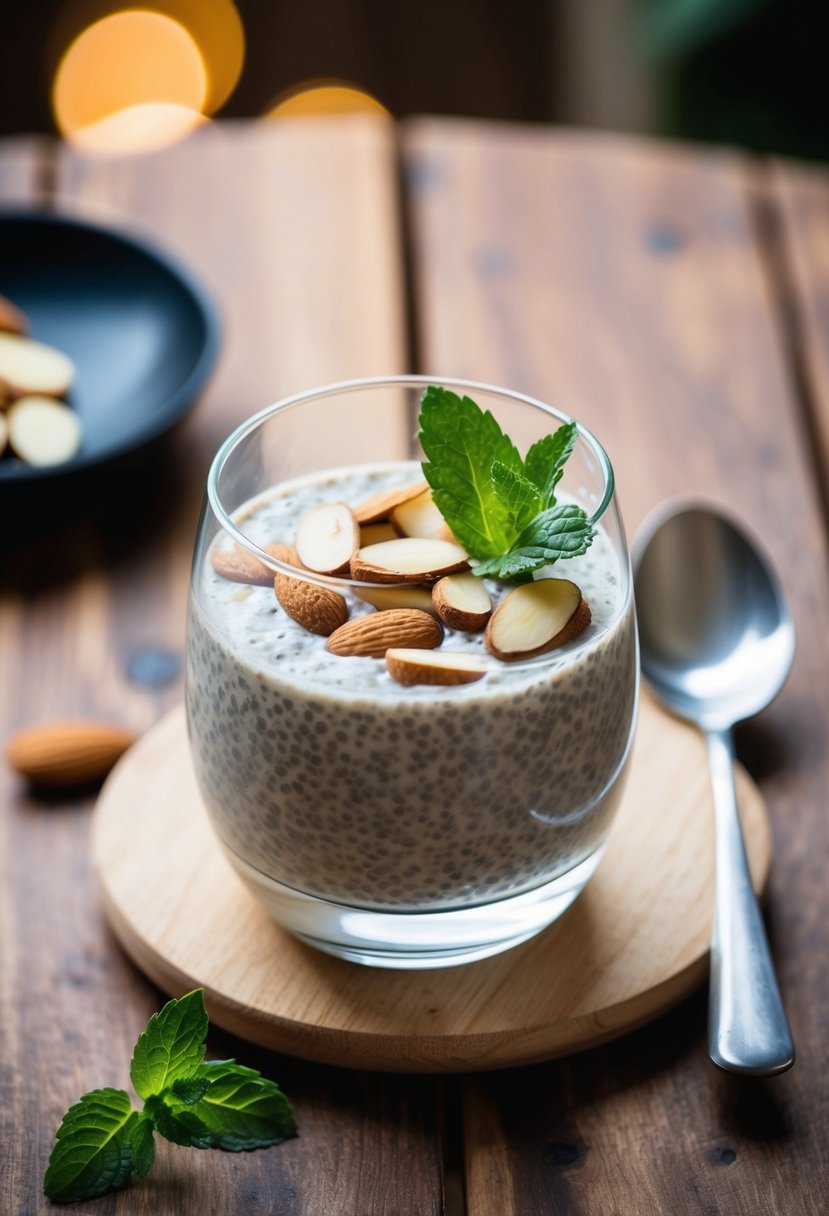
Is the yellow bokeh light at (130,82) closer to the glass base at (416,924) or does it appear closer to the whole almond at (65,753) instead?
the whole almond at (65,753)

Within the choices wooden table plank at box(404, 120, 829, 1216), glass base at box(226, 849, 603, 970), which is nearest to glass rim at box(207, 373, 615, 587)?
glass base at box(226, 849, 603, 970)

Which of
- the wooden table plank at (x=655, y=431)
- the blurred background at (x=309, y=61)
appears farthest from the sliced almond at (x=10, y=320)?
the blurred background at (x=309, y=61)

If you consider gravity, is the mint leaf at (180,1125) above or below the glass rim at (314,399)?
below

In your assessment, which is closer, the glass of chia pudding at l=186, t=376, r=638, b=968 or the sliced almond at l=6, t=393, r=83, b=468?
the glass of chia pudding at l=186, t=376, r=638, b=968

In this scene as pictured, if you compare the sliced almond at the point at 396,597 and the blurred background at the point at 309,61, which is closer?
the sliced almond at the point at 396,597

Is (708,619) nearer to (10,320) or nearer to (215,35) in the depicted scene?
(10,320)

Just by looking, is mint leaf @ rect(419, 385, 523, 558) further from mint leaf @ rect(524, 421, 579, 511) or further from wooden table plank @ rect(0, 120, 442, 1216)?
wooden table plank @ rect(0, 120, 442, 1216)
